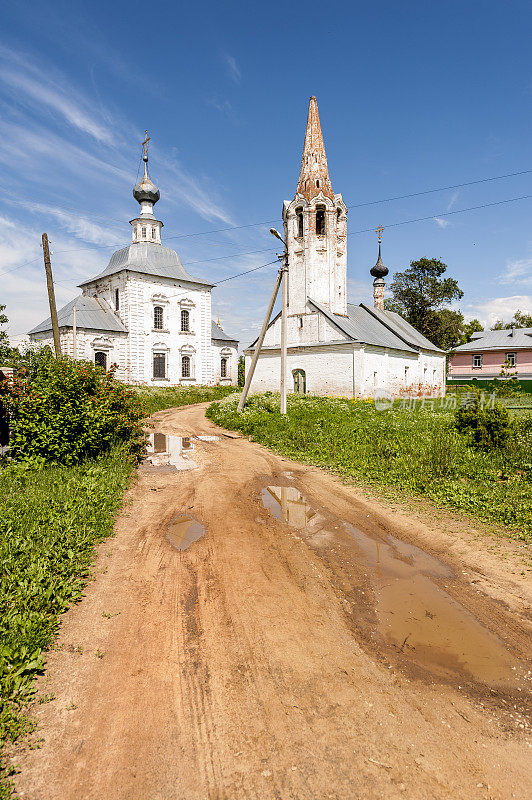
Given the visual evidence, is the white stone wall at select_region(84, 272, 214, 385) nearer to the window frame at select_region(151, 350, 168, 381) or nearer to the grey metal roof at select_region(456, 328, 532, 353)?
the window frame at select_region(151, 350, 168, 381)

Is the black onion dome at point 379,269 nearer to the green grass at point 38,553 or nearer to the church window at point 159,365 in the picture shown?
the church window at point 159,365

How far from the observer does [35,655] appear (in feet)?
10.6

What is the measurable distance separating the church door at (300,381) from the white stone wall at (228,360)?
35.9 feet

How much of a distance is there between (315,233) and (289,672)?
950 inches

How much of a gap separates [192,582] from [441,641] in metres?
2.45

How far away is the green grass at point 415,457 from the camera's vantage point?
695cm

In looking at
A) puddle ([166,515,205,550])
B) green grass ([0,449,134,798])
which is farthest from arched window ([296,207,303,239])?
puddle ([166,515,205,550])

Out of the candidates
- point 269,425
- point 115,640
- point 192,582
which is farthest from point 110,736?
point 269,425

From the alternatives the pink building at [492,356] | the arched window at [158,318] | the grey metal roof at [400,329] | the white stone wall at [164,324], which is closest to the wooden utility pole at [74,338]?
the white stone wall at [164,324]

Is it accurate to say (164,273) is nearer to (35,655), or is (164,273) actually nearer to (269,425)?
(269,425)

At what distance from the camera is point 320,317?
23.6 meters

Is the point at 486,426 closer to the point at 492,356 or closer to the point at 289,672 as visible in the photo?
the point at 289,672

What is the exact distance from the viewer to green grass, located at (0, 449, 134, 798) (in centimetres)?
305

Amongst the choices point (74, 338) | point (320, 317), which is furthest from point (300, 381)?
point (74, 338)
